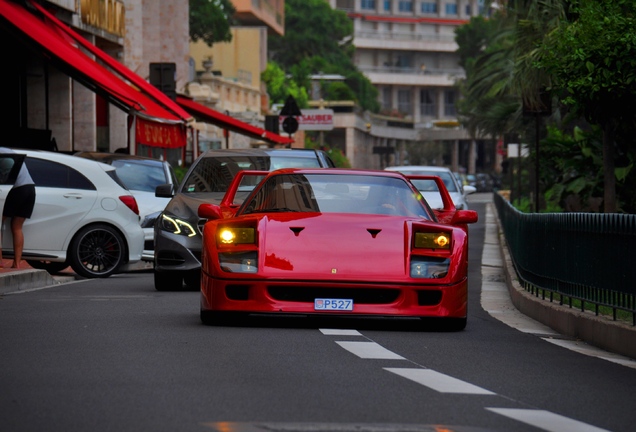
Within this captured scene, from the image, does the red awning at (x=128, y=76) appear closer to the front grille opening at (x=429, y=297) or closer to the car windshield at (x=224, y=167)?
the car windshield at (x=224, y=167)

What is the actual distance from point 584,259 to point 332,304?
2.72 metres

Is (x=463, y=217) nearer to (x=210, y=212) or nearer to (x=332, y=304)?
(x=332, y=304)

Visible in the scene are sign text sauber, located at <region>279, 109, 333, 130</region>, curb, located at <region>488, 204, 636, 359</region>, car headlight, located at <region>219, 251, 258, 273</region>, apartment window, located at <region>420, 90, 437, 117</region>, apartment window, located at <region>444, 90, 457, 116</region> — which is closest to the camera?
curb, located at <region>488, 204, 636, 359</region>

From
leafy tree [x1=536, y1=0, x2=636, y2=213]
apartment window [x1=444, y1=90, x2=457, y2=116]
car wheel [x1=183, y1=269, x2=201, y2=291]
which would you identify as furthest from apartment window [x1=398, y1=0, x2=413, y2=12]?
car wheel [x1=183, y1=269, x2=201, y2=291]

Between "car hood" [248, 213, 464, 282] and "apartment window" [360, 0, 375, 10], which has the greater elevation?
"apartment window" [360, 0, 375, 10]

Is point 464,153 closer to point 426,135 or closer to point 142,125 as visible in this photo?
point 426,135

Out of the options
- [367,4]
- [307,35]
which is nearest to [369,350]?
[307,35]

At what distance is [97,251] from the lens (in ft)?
64.6

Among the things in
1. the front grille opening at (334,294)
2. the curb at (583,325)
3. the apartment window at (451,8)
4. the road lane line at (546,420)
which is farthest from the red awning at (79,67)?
the apartment window at (451,8)

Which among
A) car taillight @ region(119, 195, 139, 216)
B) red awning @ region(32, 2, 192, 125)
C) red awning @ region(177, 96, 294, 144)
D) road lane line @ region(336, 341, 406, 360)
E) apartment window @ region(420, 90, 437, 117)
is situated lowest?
road lane line @ region(336, 341, 406, 360)

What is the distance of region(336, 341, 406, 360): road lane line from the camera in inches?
377

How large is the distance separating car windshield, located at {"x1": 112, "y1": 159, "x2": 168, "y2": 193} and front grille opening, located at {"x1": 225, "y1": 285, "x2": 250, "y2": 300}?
12313 millimetres

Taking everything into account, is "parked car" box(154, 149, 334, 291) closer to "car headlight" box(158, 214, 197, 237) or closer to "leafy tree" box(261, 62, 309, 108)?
"car headlight" box(158, 214, 197, 237)

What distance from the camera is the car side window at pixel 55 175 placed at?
63.4 feet
